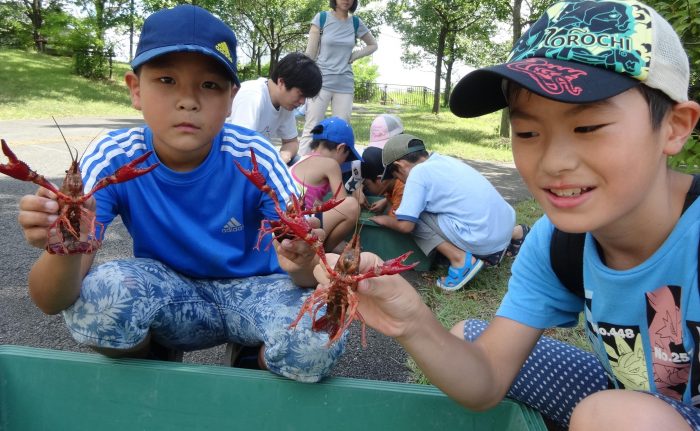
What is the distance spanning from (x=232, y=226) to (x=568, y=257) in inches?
50.2

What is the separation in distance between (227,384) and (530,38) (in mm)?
1368

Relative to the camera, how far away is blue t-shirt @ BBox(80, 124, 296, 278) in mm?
2041

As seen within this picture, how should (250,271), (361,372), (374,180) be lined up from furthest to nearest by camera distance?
(374,180), (361,372), (250,271)

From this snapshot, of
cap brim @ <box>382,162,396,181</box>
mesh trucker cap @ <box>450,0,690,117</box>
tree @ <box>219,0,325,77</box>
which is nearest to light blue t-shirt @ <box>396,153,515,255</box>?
cap brim @ <box>382,162,396,181</box>

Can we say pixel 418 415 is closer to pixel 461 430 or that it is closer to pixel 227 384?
pixel 461 430

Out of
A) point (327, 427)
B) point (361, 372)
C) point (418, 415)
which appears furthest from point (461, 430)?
point (361, 372)

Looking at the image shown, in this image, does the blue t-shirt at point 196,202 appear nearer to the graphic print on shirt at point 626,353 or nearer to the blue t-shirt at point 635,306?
the blue t-shirt at point 635,306

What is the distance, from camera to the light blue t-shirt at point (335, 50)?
22.0 ft

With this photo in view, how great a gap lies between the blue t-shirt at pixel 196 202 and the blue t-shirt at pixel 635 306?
0.97m

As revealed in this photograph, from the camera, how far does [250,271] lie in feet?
7.34

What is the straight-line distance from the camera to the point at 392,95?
159 feet

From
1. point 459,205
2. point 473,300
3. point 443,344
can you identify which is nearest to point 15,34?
point 459,205

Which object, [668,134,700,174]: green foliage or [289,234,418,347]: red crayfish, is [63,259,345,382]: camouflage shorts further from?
[668,134,700,174]: green foliage

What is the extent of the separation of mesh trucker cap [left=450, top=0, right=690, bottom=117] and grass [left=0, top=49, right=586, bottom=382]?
182 centimetres
